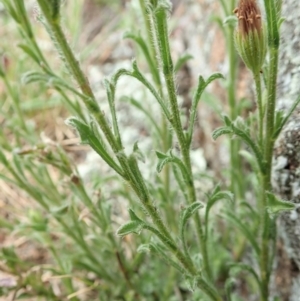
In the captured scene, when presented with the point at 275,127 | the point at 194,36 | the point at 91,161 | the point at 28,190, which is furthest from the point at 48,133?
the point at 275,127

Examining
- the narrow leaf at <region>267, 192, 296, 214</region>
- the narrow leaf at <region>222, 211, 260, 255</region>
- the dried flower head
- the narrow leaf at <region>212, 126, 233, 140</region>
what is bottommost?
the narrow leaf at <region>222, 211, 260, 255</region>

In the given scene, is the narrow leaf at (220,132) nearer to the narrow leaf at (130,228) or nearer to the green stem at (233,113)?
the narrow leaf at (130,228)

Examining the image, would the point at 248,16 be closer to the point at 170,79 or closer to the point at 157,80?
the point at 170,79

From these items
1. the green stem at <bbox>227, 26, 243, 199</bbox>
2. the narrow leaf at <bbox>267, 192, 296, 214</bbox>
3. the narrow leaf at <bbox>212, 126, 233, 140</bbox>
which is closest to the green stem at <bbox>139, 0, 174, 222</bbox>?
the green stem at <bbox>227, 26, 243, 199</bbox>

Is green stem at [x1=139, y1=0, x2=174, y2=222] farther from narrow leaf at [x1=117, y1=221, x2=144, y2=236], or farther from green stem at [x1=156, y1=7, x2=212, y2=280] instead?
narrow leaf at [x1=117, y1=221, x2=144, y2=236]

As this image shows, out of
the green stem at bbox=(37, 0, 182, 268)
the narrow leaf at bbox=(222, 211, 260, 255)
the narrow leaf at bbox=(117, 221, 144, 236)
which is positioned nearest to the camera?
the green stem at bbox=(37, 0, 182, 268)

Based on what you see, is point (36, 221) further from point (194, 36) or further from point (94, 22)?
point (94, 22)

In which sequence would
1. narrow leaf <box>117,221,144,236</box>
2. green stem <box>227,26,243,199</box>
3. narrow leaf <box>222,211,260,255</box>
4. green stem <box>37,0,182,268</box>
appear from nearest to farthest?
green stem <box>37,0,182,268</box> < narrow leaf <box>117,221,144,236</box> < narrow leaf <box>222,211,260,255</box> < green stem <box>227,26,243,199</box>
